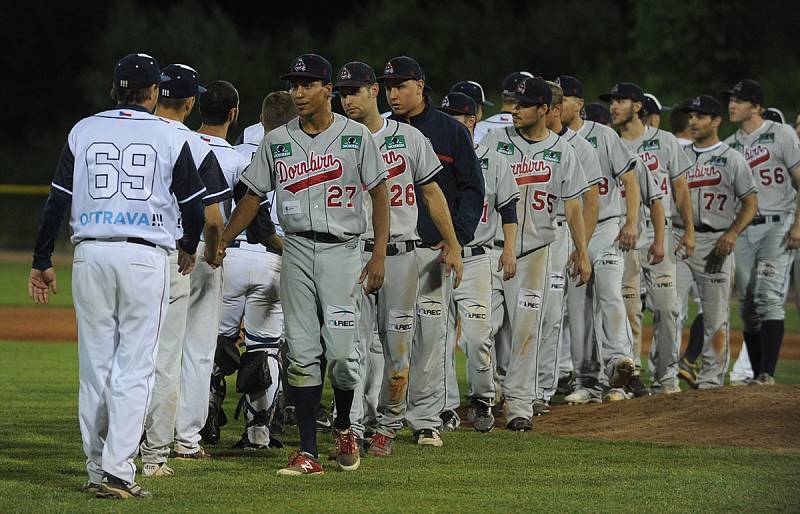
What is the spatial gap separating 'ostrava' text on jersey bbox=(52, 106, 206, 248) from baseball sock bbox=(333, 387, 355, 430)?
4.29 feet

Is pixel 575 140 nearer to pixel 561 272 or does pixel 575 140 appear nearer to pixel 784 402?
pixel 561 272

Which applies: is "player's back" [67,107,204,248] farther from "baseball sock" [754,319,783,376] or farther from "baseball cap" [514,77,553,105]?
"baseball sock" [754,319,783,376]

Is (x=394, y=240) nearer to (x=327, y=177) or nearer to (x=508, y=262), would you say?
(x=327, y=177)

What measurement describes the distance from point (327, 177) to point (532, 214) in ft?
8.25

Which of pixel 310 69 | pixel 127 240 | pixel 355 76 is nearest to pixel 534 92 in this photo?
pixel 355 76

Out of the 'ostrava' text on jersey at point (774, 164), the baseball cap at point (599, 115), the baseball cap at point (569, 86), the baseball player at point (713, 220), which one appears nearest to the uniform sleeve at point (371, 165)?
the baseball cap at point (569, 86)

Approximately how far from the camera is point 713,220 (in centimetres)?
1088

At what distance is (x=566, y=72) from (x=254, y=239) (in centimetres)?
3256

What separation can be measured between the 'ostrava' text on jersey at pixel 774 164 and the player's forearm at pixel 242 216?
225 inches

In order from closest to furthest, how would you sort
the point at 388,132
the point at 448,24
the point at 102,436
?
1. the point at 102,436
2. the point at 388,132
3. the point at 448,24

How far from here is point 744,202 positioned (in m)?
10.7

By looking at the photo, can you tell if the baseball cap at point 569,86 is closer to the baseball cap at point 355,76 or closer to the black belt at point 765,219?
the black belt at point 765,219

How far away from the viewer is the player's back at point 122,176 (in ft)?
19.7

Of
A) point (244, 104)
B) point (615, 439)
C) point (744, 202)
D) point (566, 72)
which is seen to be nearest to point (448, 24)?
point (566, 72)
